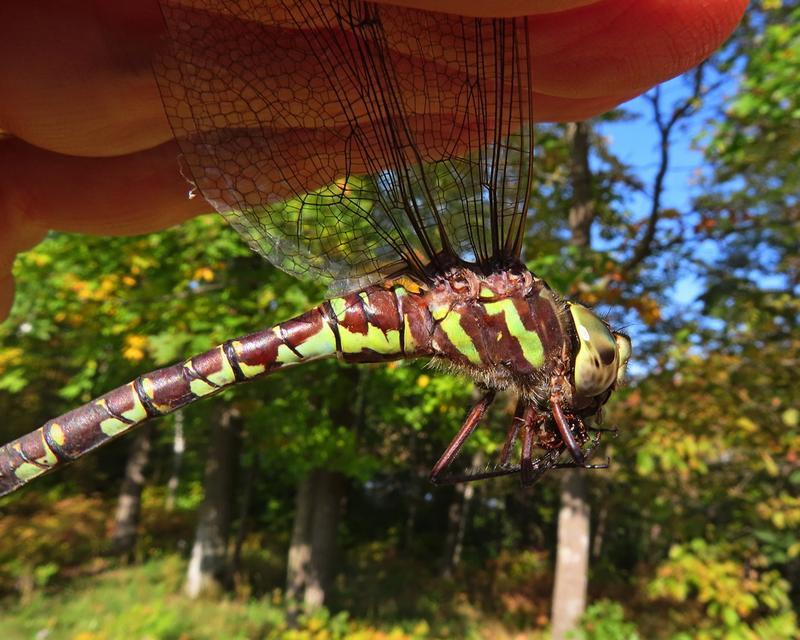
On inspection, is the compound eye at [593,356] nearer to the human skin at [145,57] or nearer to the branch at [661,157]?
the human skin at [145,57]

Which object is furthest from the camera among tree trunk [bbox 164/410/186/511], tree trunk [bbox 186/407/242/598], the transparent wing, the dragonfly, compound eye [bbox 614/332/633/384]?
tree trunk [bbox 164/410/186/511]

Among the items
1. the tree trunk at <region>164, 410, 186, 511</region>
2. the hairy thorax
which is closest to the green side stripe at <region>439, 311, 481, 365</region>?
the hairy thorax

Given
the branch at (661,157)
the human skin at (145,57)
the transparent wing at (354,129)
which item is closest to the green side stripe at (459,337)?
the transparent wing at (354,129)

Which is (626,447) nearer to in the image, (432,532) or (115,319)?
(115,319)

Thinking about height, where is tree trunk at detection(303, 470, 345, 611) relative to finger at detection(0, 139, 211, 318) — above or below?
below

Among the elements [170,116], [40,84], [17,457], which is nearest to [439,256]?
[170,116]

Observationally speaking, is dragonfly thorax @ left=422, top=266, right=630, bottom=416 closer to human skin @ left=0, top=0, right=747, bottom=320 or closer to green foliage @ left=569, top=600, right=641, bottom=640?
human skin @ left=0, top=0, right=747, bottom=320
